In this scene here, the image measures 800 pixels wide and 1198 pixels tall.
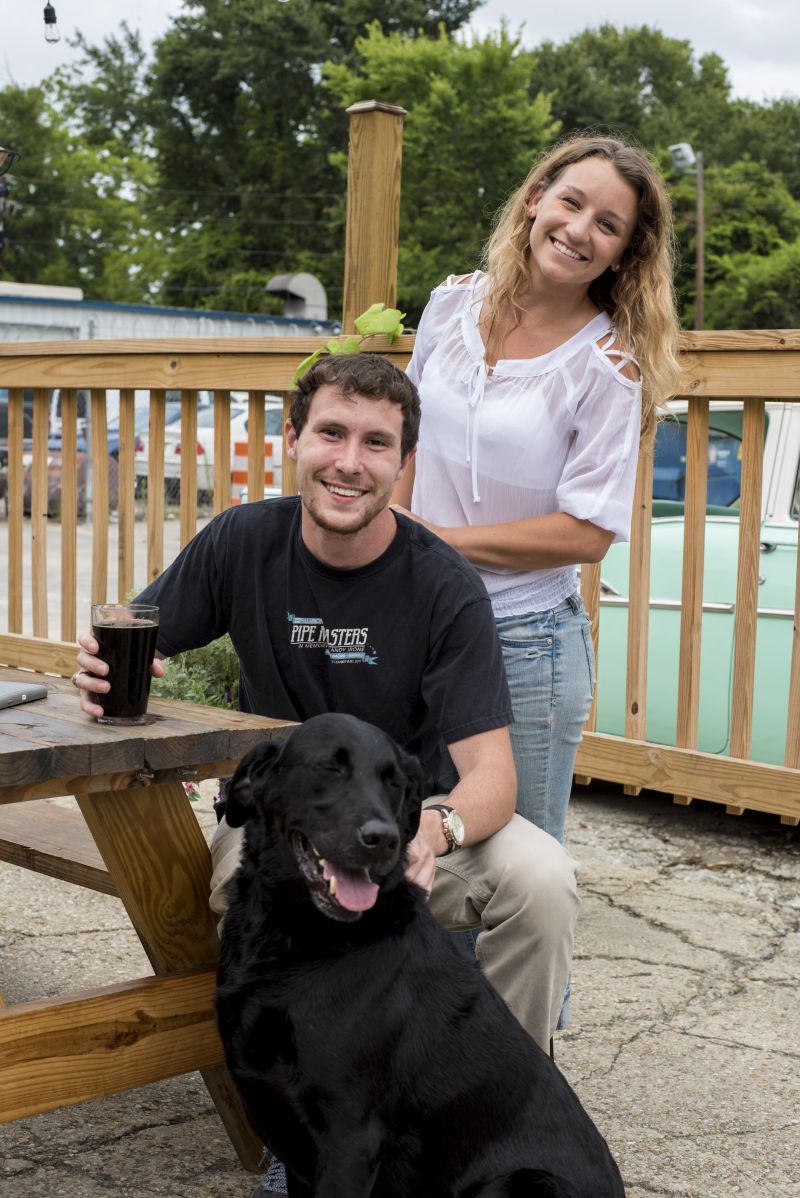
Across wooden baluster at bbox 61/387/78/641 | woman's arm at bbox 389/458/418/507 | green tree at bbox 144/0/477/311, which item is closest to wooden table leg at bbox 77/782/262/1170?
woman's arm at bbox 389/458/418/507

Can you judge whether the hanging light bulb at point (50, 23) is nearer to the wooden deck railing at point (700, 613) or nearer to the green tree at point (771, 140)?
the wooden deck railing at point (700, 613)

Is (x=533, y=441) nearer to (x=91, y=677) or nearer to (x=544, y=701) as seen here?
(x=544, y=701)

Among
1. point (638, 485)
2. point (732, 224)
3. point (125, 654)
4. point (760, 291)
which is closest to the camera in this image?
point (125, 654)

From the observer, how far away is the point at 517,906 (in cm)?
245

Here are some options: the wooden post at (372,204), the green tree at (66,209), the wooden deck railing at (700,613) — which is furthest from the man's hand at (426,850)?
the green tree at (66,209)

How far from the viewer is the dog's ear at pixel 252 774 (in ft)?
6.95

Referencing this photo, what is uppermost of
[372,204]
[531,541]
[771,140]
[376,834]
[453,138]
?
[771,140]

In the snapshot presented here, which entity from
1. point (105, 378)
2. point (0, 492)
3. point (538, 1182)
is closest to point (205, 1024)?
point (538, 1182)

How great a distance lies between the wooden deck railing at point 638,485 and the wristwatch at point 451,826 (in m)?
2.53

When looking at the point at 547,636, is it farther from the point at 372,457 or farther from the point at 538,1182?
the point at 538,1182

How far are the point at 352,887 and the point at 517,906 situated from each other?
1.88ft

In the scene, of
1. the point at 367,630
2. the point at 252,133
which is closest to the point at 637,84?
the point at 252,133

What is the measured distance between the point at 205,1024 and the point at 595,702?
2885 millimetres

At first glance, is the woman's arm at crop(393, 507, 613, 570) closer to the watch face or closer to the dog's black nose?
the watch face
